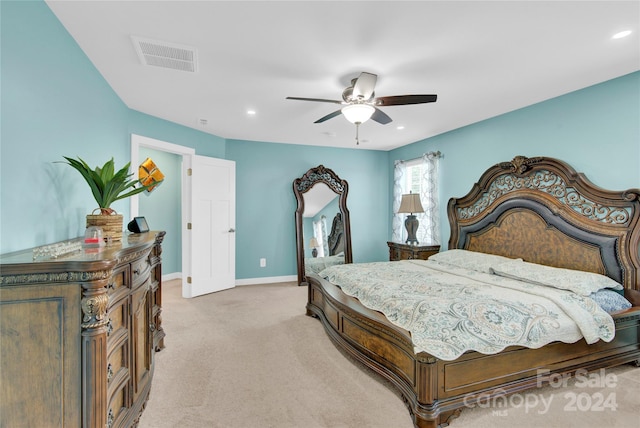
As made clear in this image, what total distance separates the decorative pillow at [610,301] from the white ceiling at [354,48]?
1871 mm

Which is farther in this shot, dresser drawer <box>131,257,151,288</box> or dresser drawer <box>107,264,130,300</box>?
dresser drawer <box>131,257,151,288</box>

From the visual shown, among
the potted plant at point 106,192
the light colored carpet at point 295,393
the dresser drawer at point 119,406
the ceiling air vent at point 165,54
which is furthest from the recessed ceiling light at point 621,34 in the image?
the dresser drawer at point 119,406

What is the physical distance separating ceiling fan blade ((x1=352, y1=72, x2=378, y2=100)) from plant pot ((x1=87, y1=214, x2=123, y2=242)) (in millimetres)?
1995

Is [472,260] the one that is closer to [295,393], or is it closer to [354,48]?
[295,393]

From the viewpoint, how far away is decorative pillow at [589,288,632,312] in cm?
238

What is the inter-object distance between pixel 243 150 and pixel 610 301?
4840 millimetres

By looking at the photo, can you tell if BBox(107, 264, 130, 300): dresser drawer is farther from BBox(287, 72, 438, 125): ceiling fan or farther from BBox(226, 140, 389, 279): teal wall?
BBox(226, 140, 389, 279): teal wall

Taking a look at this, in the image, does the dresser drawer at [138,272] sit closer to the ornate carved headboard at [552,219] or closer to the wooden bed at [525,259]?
the wooden bed at [525,259]

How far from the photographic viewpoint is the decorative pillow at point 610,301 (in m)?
2.38

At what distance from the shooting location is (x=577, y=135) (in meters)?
3.03

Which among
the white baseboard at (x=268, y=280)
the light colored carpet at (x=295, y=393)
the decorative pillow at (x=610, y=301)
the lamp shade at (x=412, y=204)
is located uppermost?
the lamp shade at (x=412, y=204)

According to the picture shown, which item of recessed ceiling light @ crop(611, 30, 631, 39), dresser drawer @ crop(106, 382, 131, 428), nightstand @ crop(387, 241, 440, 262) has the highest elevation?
recessed ceiling light @ crop(611, 30, 631, 39)

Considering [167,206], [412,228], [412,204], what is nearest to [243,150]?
[167,206]

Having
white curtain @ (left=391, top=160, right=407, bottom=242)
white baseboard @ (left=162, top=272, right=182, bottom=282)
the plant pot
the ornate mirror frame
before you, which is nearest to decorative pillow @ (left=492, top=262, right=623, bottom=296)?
white curtain @ (left=391, top=160, right=407, bottom=242)
